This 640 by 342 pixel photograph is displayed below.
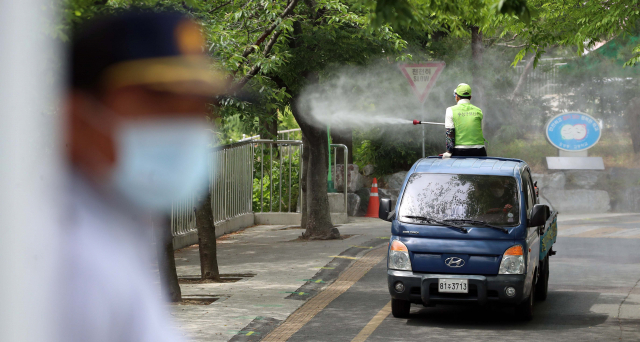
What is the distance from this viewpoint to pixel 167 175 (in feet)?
31.8

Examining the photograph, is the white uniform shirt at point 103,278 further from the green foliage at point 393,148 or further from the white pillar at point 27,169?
the green foliage at point 393,148

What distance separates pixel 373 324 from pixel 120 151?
3064 millimetres

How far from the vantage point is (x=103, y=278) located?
23.9ft

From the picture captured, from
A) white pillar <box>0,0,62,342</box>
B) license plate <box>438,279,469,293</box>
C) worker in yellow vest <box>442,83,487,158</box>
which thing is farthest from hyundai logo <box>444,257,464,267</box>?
white pillar <box>0,0,62,342</box>

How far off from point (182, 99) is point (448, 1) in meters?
2.96

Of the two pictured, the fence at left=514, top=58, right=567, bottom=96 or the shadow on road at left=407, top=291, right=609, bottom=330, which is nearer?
the shadow on road at left=407, top=291, right=609, bottom=330

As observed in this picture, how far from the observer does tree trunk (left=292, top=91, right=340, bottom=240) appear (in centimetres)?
1573

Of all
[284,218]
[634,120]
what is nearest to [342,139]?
[284,218]

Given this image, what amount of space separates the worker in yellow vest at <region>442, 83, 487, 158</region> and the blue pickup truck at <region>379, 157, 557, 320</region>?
853mm

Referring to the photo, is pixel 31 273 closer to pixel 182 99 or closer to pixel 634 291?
pixel 182 99

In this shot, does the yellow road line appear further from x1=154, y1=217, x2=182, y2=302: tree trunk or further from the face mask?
x1=154, y1=217, x2=182, y2=302: tree trunk

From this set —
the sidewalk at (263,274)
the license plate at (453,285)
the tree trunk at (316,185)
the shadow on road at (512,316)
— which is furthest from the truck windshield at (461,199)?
the tree trunk at (316,185)

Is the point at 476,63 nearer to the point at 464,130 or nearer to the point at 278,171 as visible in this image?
the point at 278,171

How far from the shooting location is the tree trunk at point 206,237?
1089 centimetres
